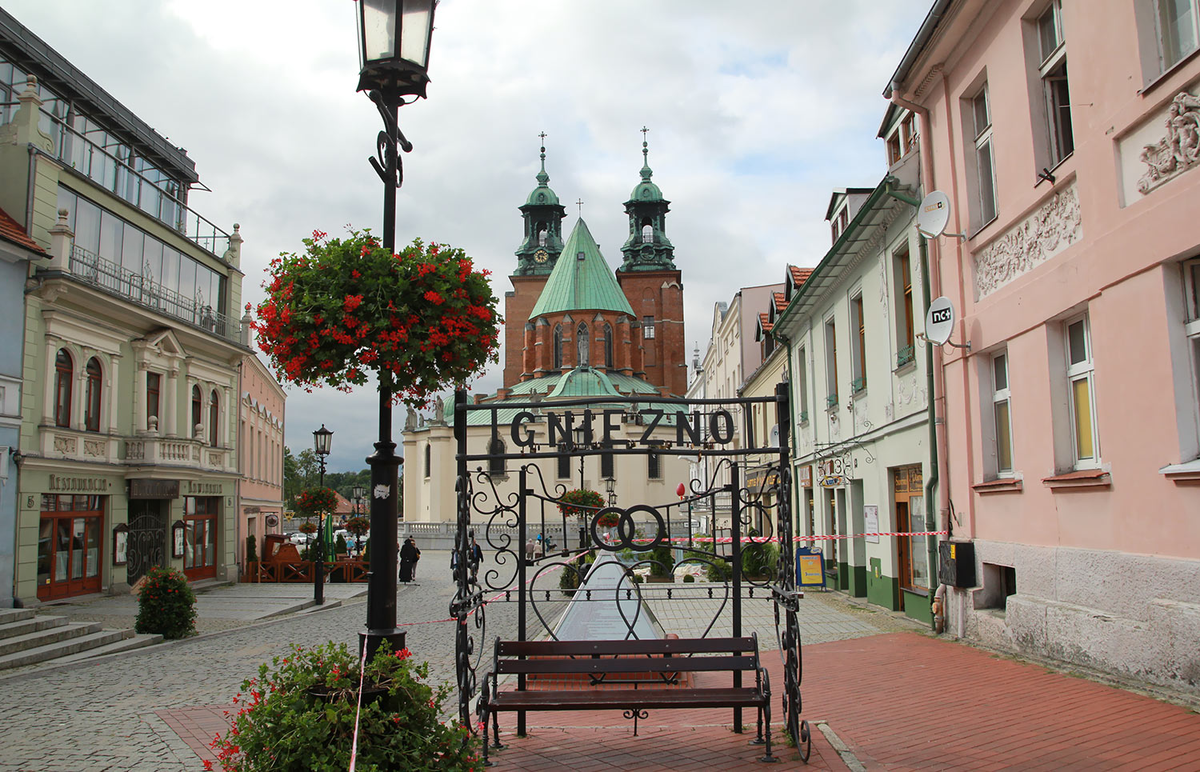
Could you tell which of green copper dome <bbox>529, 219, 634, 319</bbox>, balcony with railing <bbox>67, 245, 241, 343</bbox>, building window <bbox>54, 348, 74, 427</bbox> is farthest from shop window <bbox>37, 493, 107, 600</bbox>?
green copper dome <bbox>529, 219, 634, 319</bbox>

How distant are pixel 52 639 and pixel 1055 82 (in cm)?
1467

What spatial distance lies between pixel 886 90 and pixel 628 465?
2052 inches

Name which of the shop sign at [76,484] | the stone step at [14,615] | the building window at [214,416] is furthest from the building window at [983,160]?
the building window at [214,416]

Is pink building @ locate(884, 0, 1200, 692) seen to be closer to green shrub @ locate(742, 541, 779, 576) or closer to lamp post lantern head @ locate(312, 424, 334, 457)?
green shrub @ locate(742, 541, 779, 576)

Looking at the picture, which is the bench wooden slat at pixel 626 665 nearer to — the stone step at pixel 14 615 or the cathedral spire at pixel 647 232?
the stone step at pixel 14 615

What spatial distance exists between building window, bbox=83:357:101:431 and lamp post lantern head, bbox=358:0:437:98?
16.5 metres

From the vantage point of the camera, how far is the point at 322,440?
79.7 ft

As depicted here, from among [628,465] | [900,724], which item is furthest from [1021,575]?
[628,465]

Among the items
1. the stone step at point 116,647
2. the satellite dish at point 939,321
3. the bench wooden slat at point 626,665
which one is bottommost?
the stone step at point 116,647

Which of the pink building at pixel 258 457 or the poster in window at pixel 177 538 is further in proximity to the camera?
the pink building at pixel 258 457

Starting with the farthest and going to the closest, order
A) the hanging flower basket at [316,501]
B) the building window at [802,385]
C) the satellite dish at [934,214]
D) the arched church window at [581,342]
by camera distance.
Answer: the arched church window at [581,342] < the hanging flower basket at [316,501] < the building window at [802,385] < the satellite dish at [934,214]

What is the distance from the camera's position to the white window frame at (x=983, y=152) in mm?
10664

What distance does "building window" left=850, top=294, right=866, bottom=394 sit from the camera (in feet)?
55.2

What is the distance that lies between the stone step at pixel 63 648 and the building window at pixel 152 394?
30.1 feet
